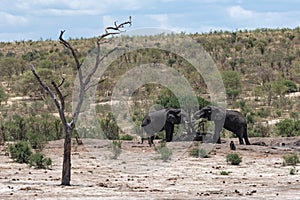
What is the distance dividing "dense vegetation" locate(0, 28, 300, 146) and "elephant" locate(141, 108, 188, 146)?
296 cm

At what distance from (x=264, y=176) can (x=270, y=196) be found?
14.0 ft

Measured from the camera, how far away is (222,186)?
17594mm

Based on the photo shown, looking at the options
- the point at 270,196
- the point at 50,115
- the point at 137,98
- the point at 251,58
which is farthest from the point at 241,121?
the point at 251,58

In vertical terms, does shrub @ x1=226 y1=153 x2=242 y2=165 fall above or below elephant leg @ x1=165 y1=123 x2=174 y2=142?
below

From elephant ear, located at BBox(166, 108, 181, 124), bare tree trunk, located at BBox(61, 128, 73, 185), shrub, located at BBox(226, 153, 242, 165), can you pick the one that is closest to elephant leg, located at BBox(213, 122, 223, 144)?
elephant ear, located at BBox(166, 108, 181, 124)

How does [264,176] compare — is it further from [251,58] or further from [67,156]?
[251,58]

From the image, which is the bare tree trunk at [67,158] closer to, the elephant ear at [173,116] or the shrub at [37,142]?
the shrub at [37,142]

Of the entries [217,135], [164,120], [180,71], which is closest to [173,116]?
[164,120]

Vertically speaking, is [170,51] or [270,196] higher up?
[170,51]

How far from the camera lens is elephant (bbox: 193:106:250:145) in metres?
27.6

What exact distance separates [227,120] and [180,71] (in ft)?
94.7

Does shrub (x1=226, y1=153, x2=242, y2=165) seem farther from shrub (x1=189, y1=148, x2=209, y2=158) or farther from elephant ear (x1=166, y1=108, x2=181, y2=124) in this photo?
elephant ear (x1=166, y1=108, x2=181, y2=124)

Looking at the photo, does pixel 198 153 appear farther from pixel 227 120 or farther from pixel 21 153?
pixel 21 153

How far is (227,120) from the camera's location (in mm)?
Answer: 27859
